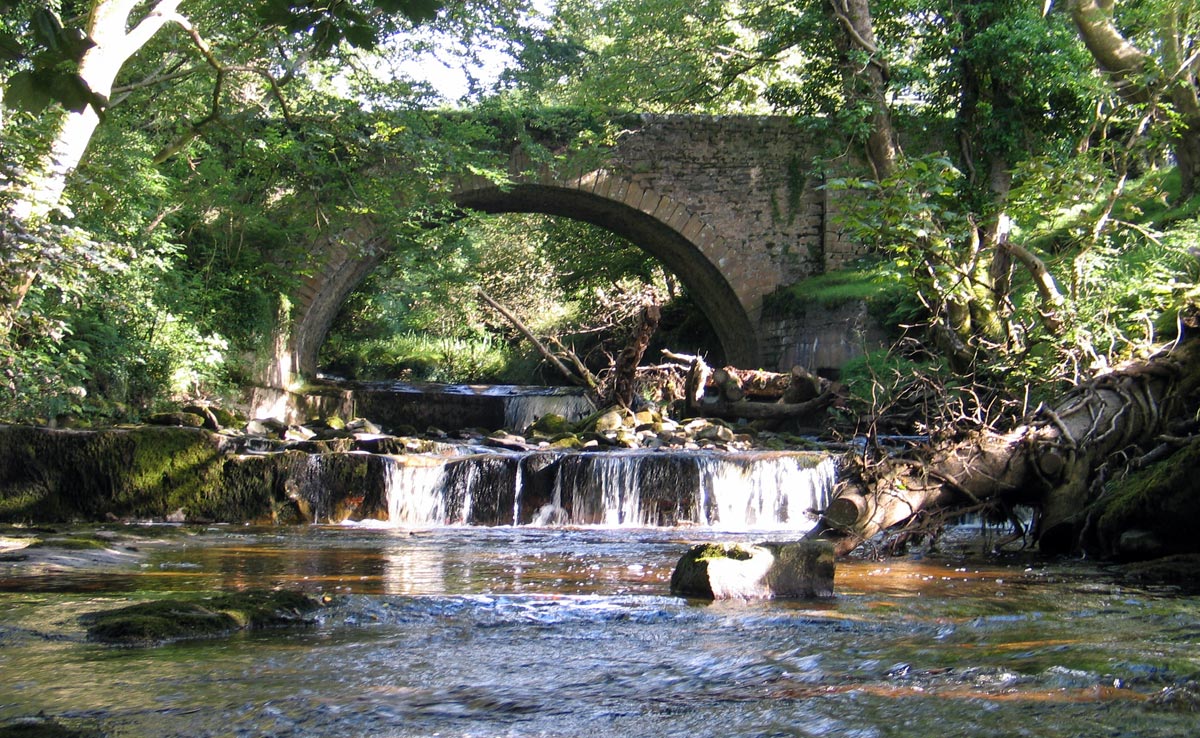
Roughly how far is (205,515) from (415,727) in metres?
7.06

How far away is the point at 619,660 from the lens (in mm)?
3271

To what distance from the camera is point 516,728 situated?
8.24ft

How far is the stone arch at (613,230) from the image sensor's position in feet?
49.4

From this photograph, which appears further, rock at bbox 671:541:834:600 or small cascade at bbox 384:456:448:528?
small cascade at bbox 384:456:448:528

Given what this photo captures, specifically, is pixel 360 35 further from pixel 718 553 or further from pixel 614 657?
pixel 718 553

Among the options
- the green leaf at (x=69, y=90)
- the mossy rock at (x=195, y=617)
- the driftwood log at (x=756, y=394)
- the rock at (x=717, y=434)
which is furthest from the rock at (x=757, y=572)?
the driftwood log at (x=756, y=394)

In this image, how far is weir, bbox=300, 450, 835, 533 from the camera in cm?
896

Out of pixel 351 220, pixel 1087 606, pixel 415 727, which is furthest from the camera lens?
pixel 351 220

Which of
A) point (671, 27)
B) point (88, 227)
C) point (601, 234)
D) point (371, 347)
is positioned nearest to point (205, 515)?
point (88, 227)

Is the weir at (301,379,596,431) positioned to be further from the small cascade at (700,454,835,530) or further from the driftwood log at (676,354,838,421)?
the small cascade at (700,454,835,530)

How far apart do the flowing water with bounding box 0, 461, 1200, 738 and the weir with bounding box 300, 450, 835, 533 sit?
3295mm

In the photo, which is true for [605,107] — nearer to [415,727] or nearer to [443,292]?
[443,292]

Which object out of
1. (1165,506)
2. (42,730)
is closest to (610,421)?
(1165,506)

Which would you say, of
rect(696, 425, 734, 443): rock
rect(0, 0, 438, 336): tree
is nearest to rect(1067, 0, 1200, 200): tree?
rect(696, 425, 734, 443): rock
